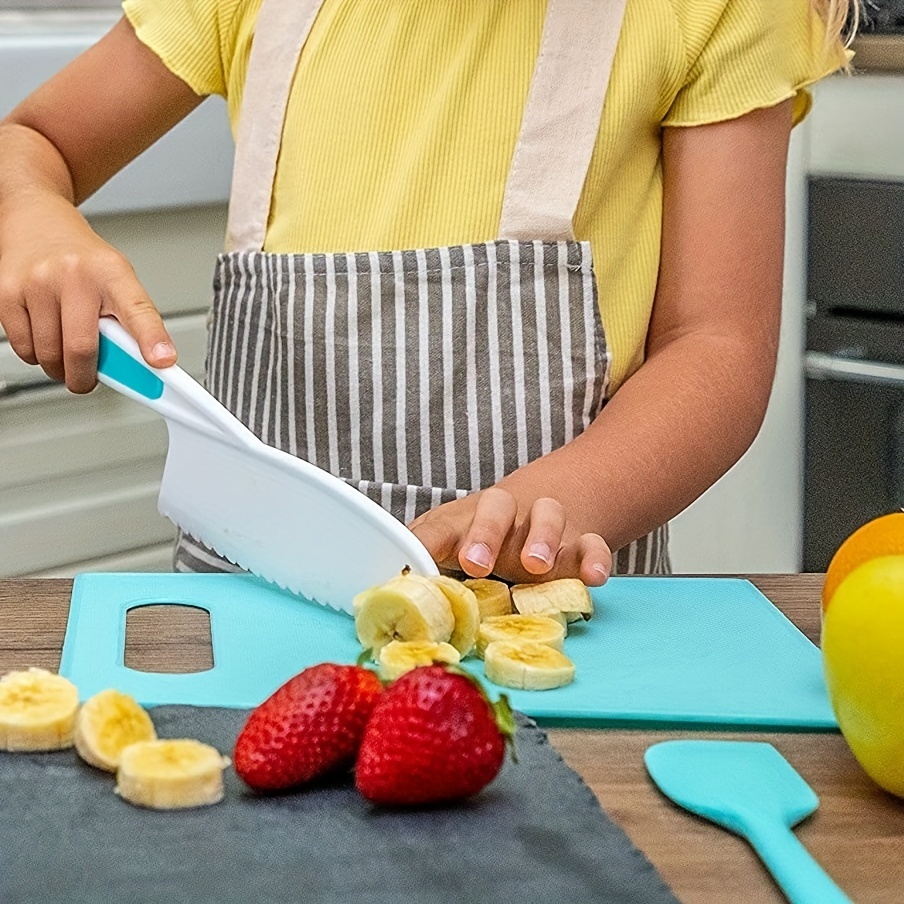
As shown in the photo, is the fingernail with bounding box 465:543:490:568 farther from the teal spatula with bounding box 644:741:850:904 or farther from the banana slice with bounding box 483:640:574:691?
the teal spatula with bounding box 644:741:850:904

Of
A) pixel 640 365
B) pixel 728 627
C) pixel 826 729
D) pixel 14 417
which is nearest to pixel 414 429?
pixel 640 365

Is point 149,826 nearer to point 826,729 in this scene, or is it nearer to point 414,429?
point 826,729

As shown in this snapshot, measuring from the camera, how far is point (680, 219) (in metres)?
1.15

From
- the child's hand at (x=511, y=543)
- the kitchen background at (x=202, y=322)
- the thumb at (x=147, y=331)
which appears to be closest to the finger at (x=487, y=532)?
the child's hand at (x=511, y=543)

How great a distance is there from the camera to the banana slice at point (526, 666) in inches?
29.7

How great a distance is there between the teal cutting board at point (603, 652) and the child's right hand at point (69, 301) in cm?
14

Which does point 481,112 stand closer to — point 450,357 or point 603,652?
point 450,357

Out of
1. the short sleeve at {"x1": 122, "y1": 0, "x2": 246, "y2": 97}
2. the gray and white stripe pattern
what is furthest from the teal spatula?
the short sleeve at {"x1": 122, "y1": 0, "x2": 246, "y2": 97}

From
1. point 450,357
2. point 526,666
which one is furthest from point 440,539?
point 450,357

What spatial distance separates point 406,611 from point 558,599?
110mm

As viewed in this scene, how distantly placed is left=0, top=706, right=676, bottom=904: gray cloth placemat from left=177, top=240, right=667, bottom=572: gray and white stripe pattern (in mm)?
482

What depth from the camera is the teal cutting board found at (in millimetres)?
742

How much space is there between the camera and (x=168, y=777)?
2.00 ft

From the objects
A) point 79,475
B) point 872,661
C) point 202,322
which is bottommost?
point 79,475
